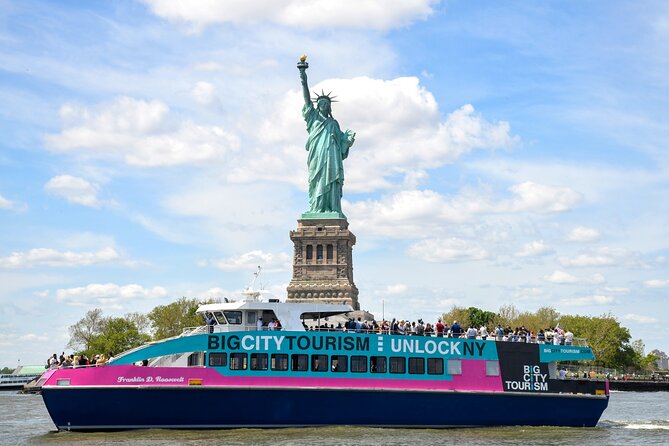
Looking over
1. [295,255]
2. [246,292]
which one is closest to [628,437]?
[246,292]

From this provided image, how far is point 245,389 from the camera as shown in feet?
117

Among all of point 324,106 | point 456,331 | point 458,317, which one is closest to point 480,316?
point 458,317

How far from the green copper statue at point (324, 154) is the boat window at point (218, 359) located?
199 ft

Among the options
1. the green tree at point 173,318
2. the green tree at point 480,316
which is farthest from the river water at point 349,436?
the green tree at point 480,316

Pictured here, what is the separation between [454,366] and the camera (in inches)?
1505

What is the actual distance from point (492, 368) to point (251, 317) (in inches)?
371

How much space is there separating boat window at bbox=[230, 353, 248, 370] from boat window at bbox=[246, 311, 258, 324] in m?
1.67

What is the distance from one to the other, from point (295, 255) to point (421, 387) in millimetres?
60731

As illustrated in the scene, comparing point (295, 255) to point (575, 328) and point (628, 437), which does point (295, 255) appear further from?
point (628, 437)

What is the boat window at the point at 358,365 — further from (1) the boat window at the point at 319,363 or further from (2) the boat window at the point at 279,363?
(2) the boat window at the point at 279,363

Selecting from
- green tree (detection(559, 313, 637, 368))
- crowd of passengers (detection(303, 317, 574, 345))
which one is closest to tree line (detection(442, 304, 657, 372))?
green tree (detection(559, 313, 637, 368))

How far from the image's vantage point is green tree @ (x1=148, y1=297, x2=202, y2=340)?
315ft

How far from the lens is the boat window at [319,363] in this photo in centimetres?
3675

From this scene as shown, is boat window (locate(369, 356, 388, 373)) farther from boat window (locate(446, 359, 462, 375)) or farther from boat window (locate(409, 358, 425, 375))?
boat window (locate(446, 359, 462, 375))
